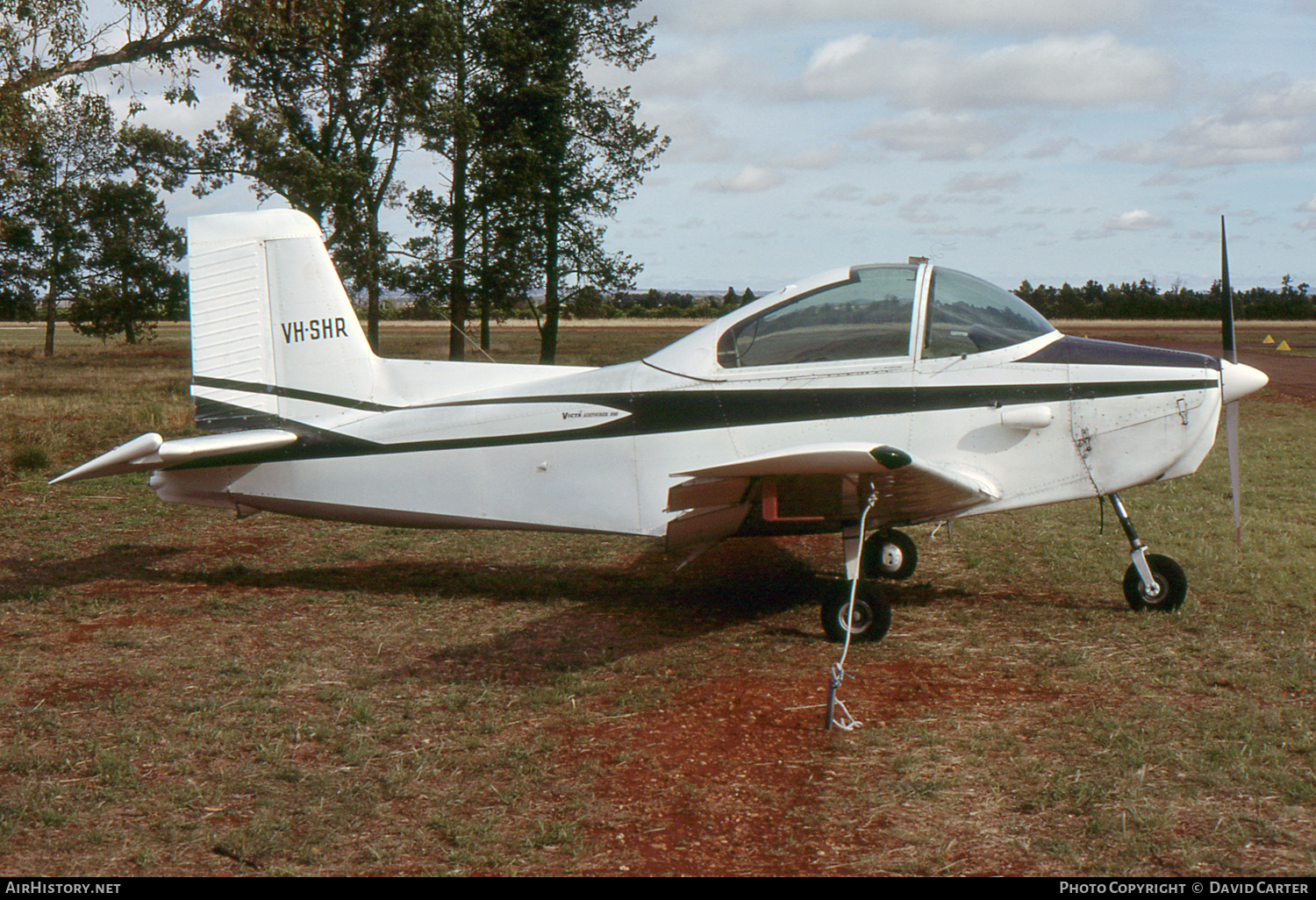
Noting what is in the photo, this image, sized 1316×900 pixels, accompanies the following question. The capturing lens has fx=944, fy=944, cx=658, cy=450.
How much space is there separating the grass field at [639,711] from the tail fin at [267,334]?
1.45 m

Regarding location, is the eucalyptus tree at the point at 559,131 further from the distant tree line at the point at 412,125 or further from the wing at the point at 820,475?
the wing at the point at 820,475

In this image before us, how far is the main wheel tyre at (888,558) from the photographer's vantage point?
760cm

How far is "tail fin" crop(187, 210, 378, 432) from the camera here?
7109 mm

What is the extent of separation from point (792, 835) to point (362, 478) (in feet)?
14.6

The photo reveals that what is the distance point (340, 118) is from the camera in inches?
867

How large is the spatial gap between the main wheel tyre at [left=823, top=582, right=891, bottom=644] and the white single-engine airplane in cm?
1

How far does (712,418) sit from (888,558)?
2.27m

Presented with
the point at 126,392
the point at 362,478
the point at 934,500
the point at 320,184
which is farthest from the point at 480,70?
the point at 934,500

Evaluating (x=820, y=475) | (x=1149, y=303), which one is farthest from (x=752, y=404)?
(x=1149, y=303)

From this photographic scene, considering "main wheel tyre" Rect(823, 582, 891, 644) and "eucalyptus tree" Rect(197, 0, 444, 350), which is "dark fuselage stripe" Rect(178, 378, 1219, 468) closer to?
"main wheel tyre" Rect(823, 582, 891, 644)

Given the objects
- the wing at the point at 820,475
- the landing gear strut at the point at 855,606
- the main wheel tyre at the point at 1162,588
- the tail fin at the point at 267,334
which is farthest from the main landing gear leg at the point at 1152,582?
the tail fin at the point at 267,334

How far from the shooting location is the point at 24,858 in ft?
11.2

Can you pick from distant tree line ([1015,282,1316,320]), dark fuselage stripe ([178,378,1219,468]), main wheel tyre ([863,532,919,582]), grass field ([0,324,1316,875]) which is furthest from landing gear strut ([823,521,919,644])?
distant tree line ([1015,282,1316,320])

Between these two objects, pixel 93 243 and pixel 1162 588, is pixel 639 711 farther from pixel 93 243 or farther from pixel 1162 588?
pixel 93 243
